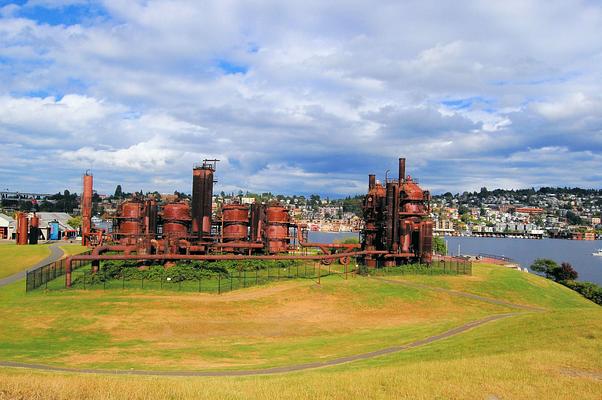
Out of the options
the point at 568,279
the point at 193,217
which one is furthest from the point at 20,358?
the point at 568,279

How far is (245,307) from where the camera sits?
151 feet

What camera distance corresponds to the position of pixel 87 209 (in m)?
85.8

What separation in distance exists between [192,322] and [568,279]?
66.1m

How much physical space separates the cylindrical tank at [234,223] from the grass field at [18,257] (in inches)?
1045

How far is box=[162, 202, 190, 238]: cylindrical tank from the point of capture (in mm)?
71188

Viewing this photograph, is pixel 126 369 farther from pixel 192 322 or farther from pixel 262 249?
pixel 262 249

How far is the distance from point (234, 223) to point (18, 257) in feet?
102

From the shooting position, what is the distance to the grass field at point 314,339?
63.6 ft

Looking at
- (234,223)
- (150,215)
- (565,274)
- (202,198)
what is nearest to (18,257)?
(150,215)

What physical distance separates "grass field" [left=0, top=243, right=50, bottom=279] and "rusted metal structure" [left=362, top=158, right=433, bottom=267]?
45.3 meters

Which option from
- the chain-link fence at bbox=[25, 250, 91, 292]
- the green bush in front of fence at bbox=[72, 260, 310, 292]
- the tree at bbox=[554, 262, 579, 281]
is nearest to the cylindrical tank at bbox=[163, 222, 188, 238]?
the green bush in front of fence at bbox=[72, 260, 310, 292]

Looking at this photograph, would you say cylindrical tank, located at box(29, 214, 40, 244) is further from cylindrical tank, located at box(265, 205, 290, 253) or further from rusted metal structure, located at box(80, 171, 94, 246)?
cylindrical tank, located at box(265, 205, 290, 253)

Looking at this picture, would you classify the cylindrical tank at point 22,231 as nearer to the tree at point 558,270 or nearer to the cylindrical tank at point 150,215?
the cylindrical tank at point 150,215

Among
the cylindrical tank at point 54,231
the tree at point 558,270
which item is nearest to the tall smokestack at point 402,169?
the tree at point 558,270
